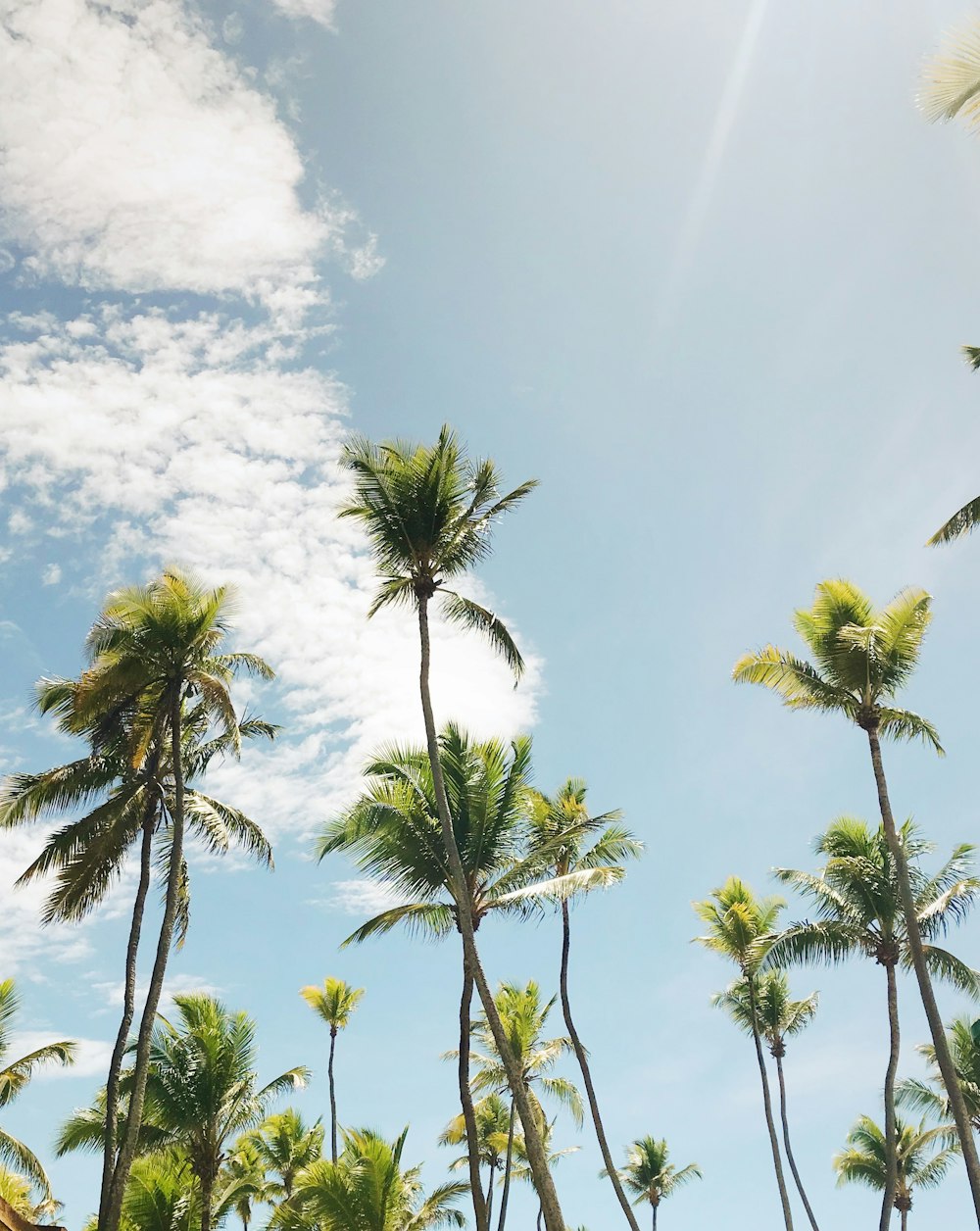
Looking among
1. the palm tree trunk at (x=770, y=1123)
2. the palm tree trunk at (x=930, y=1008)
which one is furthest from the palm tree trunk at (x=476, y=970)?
the palm tree trunk at (x=770, y=1123)

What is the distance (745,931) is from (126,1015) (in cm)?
1803

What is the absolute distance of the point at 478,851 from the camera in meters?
17.5

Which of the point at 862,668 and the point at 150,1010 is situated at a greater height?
the point at 862,668

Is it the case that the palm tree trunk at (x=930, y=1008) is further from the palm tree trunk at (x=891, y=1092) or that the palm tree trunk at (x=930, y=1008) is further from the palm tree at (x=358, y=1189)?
the palm tree at (x=358, y=1189)

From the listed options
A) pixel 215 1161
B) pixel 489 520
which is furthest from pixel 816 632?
pixel 215 1161

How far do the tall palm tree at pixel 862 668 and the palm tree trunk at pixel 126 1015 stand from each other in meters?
12.1

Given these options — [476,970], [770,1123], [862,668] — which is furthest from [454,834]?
[770,1123]

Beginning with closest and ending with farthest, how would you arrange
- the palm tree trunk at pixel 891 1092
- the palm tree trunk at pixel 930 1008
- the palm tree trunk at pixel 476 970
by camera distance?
the palm tree trunk at pixel 476 970
the palm tree trunk at pixel 930 1008
the palm tree trunk at pixel 891 1092

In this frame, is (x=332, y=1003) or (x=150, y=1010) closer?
(x=150, y=1010)

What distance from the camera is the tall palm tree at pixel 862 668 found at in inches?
747

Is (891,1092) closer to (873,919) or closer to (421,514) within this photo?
(873,919)

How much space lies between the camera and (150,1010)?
626 inches

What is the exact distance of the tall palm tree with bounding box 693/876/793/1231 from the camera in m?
28.5

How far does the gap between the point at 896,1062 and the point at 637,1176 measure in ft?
84.5
